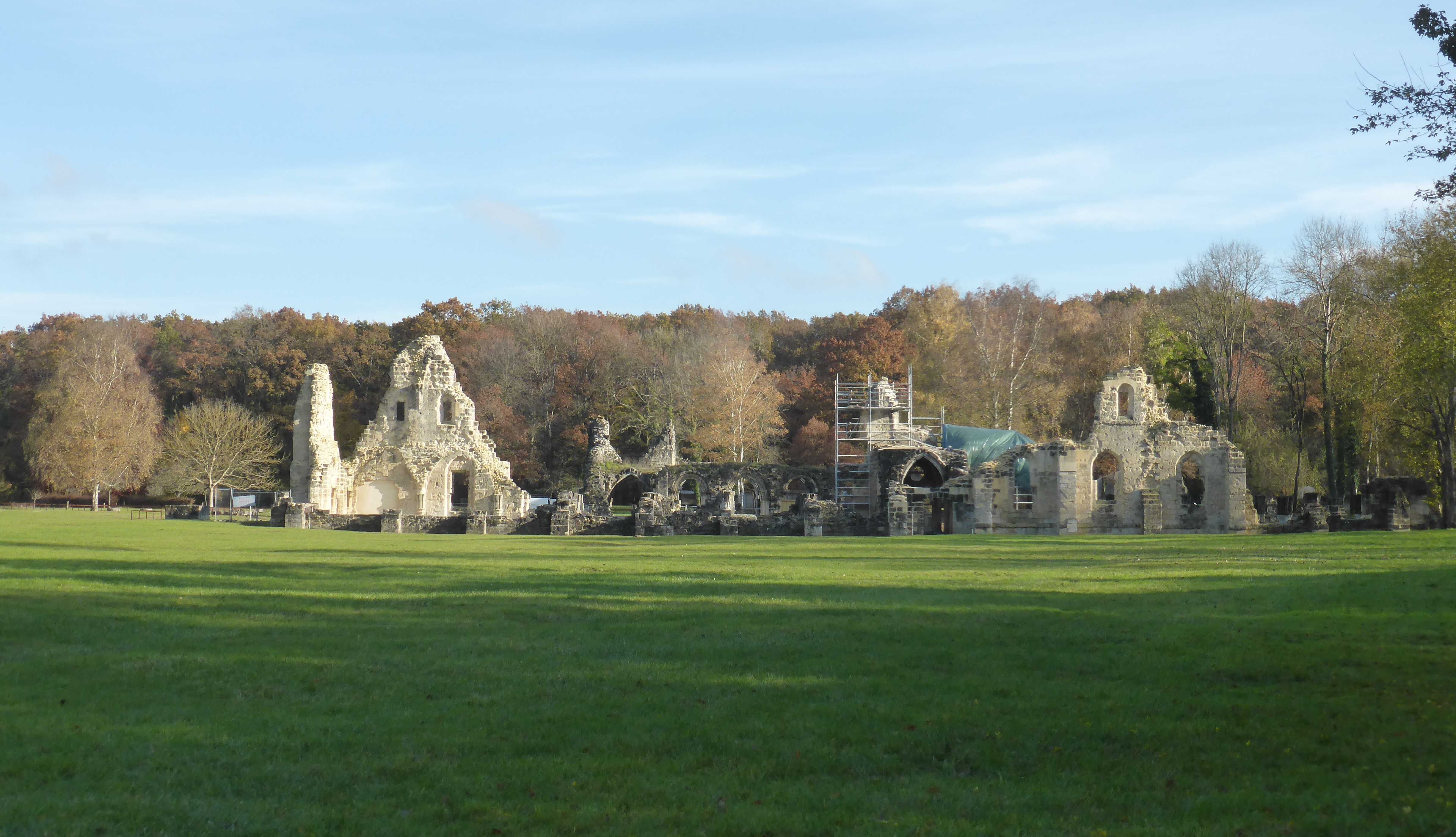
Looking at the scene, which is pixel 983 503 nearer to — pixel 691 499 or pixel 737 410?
pixel 691 499

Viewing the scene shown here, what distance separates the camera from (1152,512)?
38656 mm

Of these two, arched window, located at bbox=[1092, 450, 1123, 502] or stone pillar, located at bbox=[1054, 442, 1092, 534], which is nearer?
stone pillar, located at bbox=[1054, 442, 1092, 534]

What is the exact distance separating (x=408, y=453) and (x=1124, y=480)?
2647 centimetres

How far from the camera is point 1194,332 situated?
167ft

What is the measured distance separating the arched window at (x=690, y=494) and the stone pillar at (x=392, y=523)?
9.87 metres

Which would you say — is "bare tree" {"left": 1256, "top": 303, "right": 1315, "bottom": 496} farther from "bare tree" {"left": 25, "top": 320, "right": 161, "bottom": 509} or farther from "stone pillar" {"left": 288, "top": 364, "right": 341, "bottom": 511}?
"bare tree" {"left": 25, "top": 320, "right": 161, "bottom": 509}

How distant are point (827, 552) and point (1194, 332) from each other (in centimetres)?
3377

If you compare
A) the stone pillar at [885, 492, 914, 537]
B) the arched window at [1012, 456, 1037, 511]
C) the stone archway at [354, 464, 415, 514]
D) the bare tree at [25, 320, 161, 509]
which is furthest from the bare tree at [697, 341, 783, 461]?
the bare tree at [25, 320, 161, 509]

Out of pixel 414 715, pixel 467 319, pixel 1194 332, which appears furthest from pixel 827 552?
pixel 467 319

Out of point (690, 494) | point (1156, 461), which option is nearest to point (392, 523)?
point (690, 494)

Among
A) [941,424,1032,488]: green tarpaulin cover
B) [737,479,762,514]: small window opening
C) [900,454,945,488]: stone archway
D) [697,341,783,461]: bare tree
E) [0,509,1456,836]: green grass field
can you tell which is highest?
[697,341,783,461]: bare tree

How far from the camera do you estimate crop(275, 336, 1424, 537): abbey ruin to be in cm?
3703

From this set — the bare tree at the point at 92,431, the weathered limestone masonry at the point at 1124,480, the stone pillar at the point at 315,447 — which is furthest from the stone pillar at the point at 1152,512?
the bare tree at the point at 92,431

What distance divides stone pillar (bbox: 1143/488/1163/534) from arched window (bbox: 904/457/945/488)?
9390 millimetres
